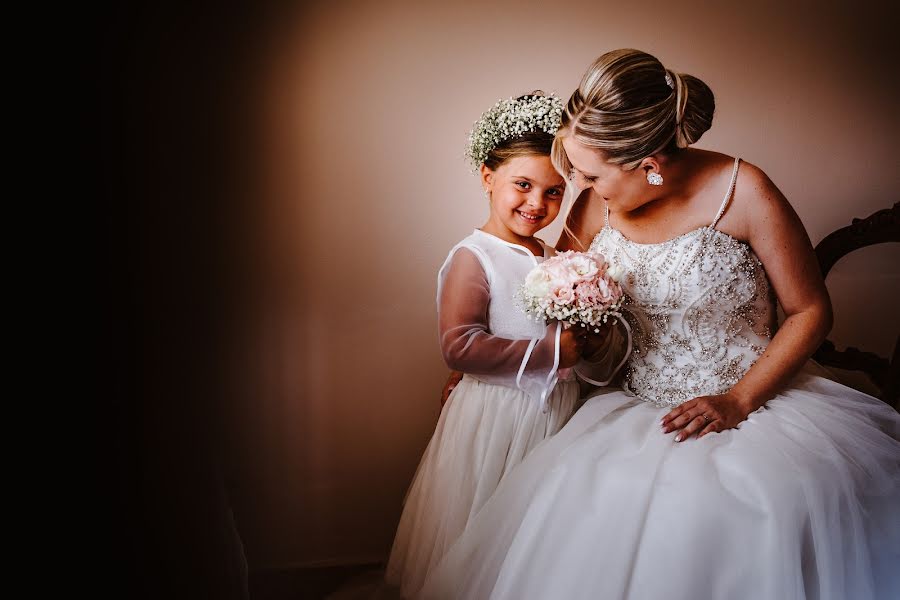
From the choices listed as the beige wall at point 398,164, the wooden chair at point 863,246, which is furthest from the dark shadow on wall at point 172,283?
the wooden chair at point 863,246

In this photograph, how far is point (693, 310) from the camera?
1.45 m

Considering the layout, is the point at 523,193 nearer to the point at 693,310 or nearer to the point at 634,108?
the point at 634,108

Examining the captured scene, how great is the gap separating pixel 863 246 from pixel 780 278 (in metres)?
0.47

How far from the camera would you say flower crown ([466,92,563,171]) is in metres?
1.39

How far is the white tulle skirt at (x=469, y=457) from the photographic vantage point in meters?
1.40

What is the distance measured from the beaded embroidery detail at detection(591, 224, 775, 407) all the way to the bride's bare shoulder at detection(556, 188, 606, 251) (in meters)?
0.11

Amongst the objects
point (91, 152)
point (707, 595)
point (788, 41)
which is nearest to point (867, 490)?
point (707, 595)

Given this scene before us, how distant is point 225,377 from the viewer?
1156 mm

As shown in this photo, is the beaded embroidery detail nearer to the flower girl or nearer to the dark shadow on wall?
the flower girl

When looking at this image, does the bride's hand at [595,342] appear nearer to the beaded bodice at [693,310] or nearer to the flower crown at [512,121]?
the beaded bodice at [693,310]

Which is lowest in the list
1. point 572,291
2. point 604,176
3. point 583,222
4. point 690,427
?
point 690,427

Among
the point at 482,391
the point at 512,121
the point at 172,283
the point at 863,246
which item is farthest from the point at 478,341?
the point at 863,246

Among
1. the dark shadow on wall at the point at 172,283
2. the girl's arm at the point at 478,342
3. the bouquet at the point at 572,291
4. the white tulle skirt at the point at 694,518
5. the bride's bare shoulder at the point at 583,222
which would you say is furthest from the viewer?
the bride's bare shoulder at the point at 583,222

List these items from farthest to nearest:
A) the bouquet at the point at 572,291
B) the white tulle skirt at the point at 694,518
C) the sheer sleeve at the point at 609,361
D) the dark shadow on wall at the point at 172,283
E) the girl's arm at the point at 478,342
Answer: the sheer sleeve at the point at 609,361 < the girl's arm at the point at 478,342 < the bouquet at the point at 572,291 < the white tulle skirt at the point at 694,518 < the dark shadow on wall at the point at 172,283
